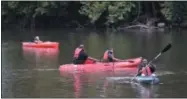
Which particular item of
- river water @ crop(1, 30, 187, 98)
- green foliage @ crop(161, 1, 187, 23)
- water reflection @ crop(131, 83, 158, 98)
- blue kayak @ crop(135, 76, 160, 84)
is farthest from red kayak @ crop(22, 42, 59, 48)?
green foliage @ crop(161, 1, 187, 23)

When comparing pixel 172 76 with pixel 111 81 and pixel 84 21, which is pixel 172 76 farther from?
pixel 84 21

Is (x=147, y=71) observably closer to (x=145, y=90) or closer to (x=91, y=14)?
(x=145, y=90)

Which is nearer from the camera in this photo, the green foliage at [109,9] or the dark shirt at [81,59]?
the dark shirt at [81,59]

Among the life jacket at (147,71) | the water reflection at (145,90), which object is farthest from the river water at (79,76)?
the life jacket at (147,71)

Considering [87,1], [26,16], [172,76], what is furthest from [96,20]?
[172,76]

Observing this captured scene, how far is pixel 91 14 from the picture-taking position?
5572 cm

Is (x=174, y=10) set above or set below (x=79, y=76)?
below

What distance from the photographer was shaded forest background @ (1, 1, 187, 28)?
5428 centimetres

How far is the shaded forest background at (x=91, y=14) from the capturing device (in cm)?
5428

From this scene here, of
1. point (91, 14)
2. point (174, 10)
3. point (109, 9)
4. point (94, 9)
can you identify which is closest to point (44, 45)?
point (109, 9)

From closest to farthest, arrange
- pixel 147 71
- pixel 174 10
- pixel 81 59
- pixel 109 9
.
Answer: pixel 147 71, pixel 81 59, pixel 174 10, pixel 109 9

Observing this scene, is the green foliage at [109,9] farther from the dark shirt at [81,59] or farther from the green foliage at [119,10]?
the dark shirt at [81,59]

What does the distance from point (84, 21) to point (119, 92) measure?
40510mm

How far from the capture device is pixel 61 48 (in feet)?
123
